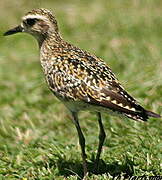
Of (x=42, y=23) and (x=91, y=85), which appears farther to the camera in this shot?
(x=42, y=23)

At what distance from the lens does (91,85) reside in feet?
21.1

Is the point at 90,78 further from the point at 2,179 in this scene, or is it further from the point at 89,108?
the point at 2,179

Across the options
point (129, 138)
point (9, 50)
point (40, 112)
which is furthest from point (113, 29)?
point (129, 138)

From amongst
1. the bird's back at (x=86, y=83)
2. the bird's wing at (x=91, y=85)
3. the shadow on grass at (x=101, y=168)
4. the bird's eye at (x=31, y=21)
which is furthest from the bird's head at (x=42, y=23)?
the shadow on grass at (x=101, y=168)

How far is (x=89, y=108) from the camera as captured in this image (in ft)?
21.2

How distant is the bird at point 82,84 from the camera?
6.18 m

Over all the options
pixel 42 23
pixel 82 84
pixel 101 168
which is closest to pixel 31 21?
pixel 42 23

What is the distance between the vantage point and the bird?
20.3 ft

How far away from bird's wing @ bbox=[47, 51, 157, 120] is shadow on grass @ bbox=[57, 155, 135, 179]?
0.92 metres

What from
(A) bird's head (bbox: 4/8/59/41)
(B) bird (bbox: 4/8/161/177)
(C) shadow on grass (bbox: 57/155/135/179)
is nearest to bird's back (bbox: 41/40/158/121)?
(B) bird (bbox: 4/8/161/177)

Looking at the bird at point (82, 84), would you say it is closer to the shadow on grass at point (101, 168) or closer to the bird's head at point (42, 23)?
the bird's head at point (42, 23)

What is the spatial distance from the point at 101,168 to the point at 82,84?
1131 millimetres

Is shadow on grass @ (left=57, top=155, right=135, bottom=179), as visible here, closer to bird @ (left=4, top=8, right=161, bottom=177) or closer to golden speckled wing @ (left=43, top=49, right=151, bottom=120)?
bird @ (left=4, top=8, right=161, bottom=177)

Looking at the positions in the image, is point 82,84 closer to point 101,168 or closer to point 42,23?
point 101,168
